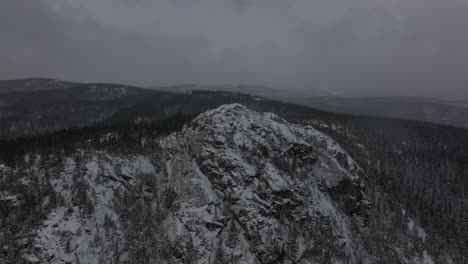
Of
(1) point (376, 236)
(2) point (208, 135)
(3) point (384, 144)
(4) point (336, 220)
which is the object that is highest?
(2) point (208, 135)

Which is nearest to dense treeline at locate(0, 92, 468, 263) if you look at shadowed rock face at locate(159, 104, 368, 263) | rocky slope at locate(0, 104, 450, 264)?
rocky slope at locate(0, 104, 450, 264)

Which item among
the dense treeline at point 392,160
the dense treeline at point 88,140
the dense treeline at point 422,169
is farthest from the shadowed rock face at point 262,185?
the dense treeline at point 422,169

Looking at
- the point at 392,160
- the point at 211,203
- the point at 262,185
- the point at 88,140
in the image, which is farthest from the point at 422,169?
the point at 88,140

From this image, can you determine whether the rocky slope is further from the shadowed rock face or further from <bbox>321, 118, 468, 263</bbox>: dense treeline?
<bbox>321, 118, 468, 263</bbox>: dense treeline

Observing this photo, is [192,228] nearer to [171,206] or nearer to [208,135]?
[171,206]

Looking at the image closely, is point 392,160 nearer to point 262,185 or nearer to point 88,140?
point 262,185

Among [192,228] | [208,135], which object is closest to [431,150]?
[208,135]

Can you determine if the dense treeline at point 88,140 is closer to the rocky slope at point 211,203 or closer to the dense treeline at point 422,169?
the rocky slope at point 211,203

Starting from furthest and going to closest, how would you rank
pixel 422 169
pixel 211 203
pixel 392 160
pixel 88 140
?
pixel 392 160
pixel 422 169
pixel 88 140
pixel 211 203

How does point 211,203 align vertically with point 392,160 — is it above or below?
above
